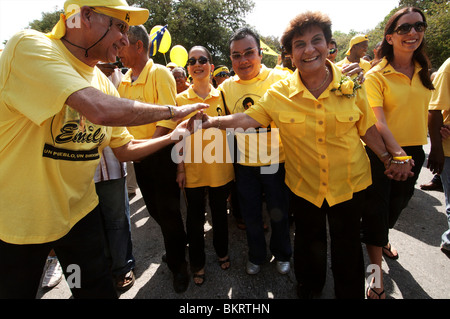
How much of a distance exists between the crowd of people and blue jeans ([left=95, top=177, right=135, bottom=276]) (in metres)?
0.01

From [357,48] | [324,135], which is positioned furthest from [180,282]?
[357,48]

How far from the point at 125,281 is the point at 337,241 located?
221cm

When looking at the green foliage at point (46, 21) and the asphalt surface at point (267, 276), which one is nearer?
the asphalt surface at point (267, 276)

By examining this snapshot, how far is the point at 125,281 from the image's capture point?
2604 mm

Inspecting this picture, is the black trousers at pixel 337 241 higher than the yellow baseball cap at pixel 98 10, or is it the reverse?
the yellow baseball cap at pixel 98 10

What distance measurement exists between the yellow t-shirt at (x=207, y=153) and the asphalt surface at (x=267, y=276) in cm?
110

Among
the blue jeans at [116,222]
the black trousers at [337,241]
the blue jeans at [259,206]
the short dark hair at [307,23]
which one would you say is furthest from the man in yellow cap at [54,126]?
the black trousers at [337,241]

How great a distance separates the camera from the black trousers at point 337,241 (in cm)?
192

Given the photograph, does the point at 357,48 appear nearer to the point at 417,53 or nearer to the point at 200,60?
the point at 417,53

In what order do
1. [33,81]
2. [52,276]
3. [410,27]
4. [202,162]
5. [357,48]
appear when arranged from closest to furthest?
1. [33,81]
2. [410,27]
3. [202,162]
4. [52,276]
5. [357,48]

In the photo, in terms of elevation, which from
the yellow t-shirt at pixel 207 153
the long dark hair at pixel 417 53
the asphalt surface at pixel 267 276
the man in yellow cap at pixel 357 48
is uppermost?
the man in yellow cap at pixel 357 48

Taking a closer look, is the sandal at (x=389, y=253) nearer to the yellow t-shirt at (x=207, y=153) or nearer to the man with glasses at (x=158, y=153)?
the yellow t-shirt at (x=207, y=153)

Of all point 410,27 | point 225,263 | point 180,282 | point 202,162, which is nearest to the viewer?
point 410,27

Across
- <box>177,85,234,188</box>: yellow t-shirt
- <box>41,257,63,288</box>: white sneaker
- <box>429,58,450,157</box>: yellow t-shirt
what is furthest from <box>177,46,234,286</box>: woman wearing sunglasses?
<box>429,58,450,157</box>: yellow t-shirt
